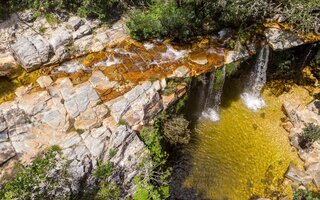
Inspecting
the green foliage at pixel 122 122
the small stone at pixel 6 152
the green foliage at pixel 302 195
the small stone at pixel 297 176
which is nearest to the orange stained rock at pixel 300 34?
the small stone at pixel 297 176

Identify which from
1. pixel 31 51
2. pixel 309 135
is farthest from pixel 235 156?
pixel 31 51

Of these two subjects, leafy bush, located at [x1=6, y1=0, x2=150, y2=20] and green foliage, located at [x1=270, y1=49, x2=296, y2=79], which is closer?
leafy bush, located at [x1=6, y1=0, x2=150, y2=20]

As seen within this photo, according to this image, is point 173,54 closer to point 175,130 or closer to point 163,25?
point 163,25

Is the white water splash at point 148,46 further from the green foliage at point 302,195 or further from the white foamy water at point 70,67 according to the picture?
the green foliage at point 302,195

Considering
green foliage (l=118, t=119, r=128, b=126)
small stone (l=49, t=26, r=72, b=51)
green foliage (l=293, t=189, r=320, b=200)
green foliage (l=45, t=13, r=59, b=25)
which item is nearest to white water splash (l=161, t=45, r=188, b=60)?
green foliage (l=118, t=119, r=128, b=126)

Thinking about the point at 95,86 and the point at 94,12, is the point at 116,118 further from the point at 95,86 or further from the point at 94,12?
the point at 94,12

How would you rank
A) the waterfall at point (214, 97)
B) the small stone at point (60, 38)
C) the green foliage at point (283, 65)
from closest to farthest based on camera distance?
the small stone at point (60, 38), the waterfall at point (214, 97), the green foliage at point (283, 65)

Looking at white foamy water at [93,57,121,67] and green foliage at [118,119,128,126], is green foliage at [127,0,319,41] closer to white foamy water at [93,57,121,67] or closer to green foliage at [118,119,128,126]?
white foamy water at [93,57,121,67]
